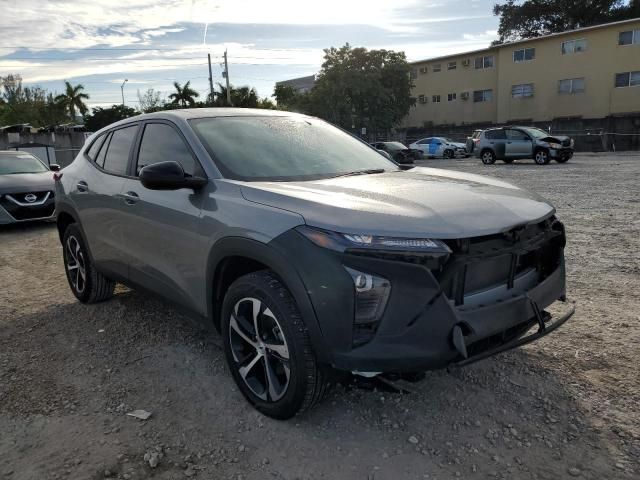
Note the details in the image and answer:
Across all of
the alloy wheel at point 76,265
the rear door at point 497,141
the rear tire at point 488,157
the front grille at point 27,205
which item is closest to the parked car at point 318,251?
the alloy wheel at point 76,265

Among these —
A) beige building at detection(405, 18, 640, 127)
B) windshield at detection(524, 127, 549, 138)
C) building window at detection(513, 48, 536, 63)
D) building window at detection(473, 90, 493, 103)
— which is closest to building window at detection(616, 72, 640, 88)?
beige building at detection(405, 18, 640, 127)

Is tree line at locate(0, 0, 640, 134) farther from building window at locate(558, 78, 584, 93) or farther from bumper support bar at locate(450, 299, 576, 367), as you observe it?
bumper support bar at locate(450, 299, 576, 367)

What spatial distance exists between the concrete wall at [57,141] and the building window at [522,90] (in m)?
30.9

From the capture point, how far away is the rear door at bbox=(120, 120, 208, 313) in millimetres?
3150

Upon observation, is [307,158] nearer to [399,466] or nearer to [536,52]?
[399,466]

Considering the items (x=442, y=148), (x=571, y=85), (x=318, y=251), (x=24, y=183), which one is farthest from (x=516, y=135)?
(x=318, y=251)

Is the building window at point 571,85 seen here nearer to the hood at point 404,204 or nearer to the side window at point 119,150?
the hood at point 404,204

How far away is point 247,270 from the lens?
297cm

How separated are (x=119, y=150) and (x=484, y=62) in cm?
4279

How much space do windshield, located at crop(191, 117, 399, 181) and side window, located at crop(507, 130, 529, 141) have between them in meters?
19.4

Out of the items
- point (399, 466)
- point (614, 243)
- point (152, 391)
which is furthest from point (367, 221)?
point (614, 243)

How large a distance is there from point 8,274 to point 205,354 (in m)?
3.92

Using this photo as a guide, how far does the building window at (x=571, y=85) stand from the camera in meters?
36.5

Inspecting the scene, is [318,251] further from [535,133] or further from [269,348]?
[535,133]
